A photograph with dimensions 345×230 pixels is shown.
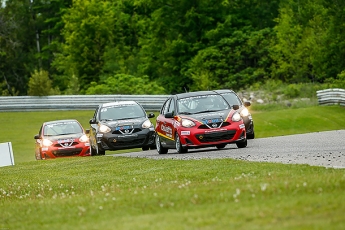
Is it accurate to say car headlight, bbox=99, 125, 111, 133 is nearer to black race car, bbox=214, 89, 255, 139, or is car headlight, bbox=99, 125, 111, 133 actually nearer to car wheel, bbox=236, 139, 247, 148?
black race car, bbox=214, 89, 255, 139

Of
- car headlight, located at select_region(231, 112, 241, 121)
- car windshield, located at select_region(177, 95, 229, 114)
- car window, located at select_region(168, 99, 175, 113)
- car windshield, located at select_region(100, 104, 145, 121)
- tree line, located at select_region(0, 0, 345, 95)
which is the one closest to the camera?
car headlight, located at select_region(231, 112, 241, 121)

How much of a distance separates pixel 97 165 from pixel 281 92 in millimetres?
34817

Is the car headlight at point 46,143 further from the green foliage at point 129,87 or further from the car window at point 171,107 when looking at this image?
the green foliage at point 129,87

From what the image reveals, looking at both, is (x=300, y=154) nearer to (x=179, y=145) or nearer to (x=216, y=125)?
(x=216, y=125)

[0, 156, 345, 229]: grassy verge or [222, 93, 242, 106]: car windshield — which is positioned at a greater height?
[0, 156, 345, 229]: grassy verge

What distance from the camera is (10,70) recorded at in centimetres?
9850

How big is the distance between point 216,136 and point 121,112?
7041 mm

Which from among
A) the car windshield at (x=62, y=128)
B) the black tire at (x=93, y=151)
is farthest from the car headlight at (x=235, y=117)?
Result: the car windshield at (x=62, y=128)

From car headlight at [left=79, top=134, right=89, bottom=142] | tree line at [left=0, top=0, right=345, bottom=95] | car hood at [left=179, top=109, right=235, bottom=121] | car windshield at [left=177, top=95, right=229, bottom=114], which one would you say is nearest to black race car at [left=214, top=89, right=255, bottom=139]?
car windshield at [left=177, top=95, right=229, bottom=114]

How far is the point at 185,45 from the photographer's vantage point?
76312 millimetres

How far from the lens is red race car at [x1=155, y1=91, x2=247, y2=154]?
2447 cm

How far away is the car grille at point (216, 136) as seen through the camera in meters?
24.4

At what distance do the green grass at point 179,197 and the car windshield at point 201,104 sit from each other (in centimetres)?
444

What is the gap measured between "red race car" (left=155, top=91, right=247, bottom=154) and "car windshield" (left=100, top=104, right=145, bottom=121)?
4.53 metres
